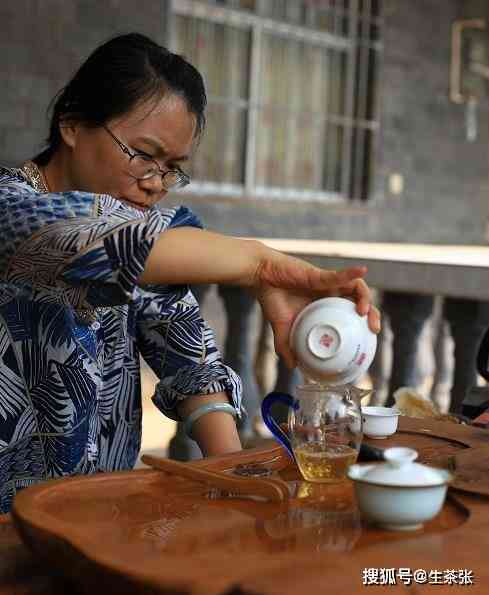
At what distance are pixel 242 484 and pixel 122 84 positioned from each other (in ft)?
2.67

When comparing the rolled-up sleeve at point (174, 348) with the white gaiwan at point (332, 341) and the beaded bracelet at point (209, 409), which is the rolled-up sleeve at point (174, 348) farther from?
the white gaiwan at point (332, 341)

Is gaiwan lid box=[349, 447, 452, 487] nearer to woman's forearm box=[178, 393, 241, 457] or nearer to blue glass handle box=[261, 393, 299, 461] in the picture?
blue glass handle box=[261, 393, 299, 461]

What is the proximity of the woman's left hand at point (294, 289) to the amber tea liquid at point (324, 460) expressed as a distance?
0.14 metres

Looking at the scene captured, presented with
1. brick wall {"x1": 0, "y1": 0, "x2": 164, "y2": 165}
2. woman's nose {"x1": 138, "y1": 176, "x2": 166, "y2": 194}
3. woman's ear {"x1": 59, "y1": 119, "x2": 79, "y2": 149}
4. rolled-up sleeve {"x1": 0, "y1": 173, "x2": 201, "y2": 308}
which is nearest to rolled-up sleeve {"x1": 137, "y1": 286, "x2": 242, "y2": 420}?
woman's nose {"x1": 138, "y1": 176, "x2": 166, "y2": 194}

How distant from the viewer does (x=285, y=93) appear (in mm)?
7566

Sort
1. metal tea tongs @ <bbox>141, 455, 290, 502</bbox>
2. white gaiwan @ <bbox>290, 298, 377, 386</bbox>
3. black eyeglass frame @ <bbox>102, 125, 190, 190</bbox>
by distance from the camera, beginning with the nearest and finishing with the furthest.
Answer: metal tea tongs @ <bbox>141, 455, 290, 502</bbox> < white gaiwan @ <bbox>290, 298, 377, 386</bbox> < black eyeglass frame @ <bbox>102, 125, 190, 190</bbox>

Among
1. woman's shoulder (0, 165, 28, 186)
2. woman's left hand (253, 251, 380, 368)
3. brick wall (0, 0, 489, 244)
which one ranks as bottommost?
woman's left hand (253, 251, 380, 368)

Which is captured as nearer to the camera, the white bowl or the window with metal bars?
the white bowl

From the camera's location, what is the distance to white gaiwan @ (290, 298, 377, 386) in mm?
1258

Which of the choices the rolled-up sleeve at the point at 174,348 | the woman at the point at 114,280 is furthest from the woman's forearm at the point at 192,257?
the rolled-up sleeve at the point at 174,348

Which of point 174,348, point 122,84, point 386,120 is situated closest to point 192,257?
point 122,84

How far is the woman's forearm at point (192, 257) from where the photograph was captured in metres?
1.20

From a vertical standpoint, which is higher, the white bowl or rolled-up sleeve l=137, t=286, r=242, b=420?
rolled-up sleeve l=137, t=286, r=242, b=420

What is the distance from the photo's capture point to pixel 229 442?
178 centimetres
